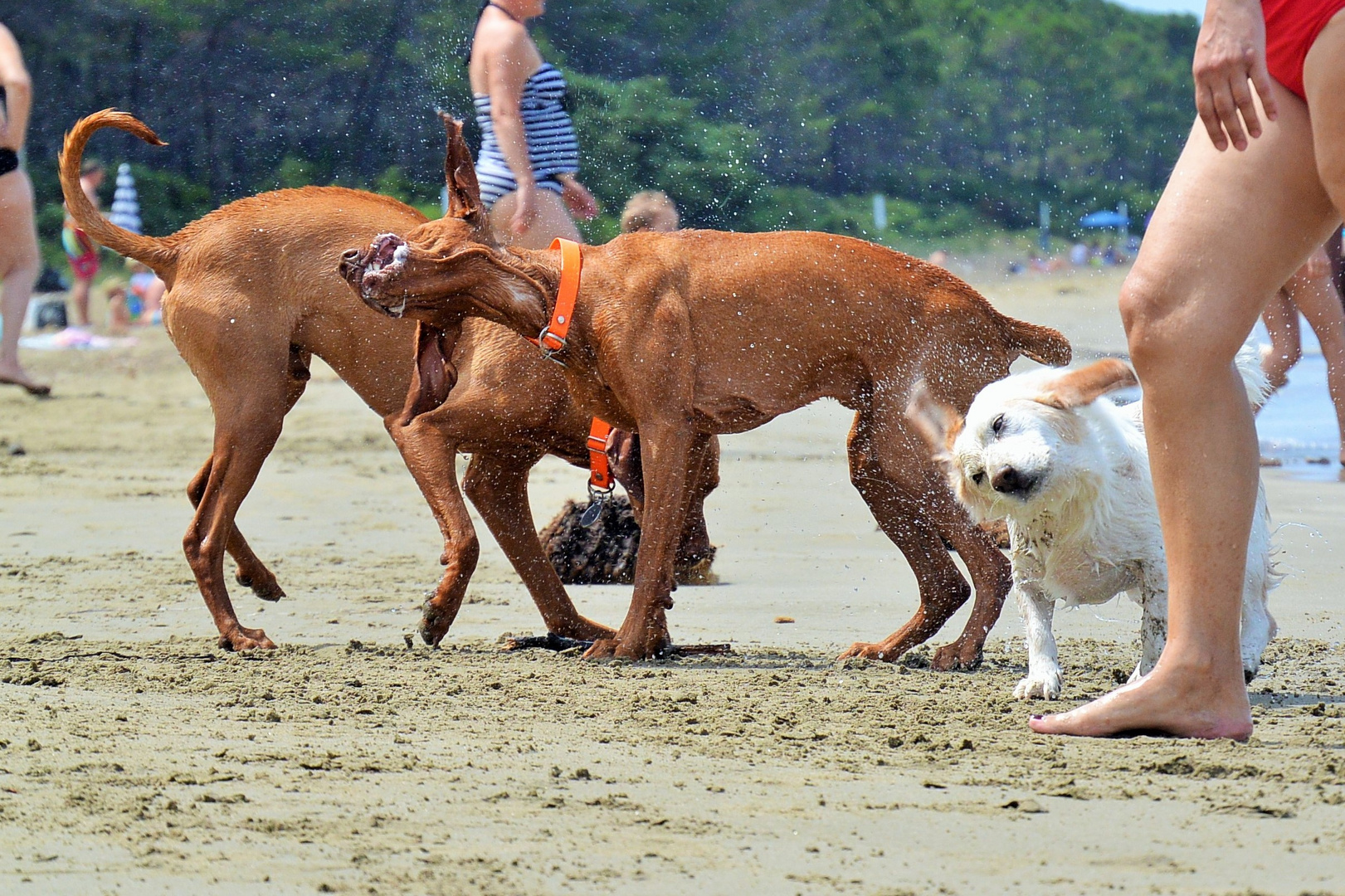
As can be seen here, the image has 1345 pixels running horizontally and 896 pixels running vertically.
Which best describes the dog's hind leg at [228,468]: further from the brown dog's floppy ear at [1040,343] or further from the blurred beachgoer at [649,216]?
the brown dog's floppy ear at [1040,343]

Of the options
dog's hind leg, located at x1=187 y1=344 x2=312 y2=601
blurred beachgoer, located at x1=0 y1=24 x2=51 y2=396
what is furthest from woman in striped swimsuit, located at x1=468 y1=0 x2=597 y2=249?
blurred beachgoer, located at x1=0 y1=24 x2=51 y2=396

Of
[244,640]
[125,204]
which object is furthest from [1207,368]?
[125,204]

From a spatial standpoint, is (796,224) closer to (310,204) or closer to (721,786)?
(310,204)

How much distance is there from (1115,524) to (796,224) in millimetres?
14344

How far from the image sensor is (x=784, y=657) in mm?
4801

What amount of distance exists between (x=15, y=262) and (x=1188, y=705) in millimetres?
7977

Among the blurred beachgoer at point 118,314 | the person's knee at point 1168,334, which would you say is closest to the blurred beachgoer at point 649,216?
the person's knee at point 1168,334

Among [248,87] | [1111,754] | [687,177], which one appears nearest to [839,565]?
[1111,754]

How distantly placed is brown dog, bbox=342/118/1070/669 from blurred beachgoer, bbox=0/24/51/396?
4227 millimetres

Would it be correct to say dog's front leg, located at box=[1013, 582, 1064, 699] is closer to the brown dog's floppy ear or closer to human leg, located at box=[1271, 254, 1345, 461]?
the brown dog's floppy ear

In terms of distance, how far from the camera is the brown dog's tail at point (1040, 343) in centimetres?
477

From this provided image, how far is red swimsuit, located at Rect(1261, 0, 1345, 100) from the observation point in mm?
2900

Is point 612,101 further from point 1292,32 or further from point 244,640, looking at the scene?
point 1292,32

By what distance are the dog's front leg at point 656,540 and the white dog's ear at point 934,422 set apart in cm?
68
